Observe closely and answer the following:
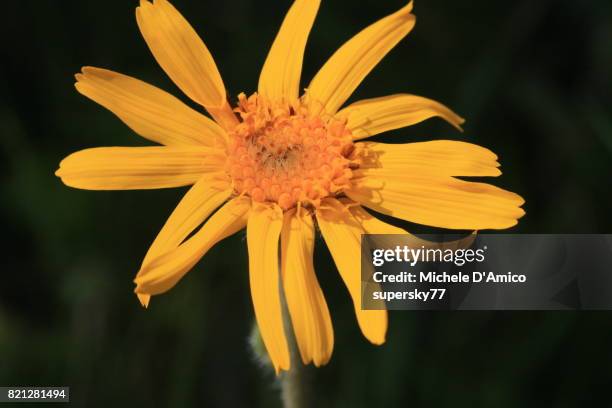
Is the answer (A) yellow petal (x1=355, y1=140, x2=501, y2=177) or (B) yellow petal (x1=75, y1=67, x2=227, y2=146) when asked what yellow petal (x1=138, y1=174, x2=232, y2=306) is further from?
(A) yellow petal (x1=355, y1=140, x2=501, y2=177)

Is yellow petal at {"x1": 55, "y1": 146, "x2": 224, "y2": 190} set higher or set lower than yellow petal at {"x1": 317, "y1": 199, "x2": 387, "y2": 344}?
higher

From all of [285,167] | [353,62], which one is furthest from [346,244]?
[353,62]

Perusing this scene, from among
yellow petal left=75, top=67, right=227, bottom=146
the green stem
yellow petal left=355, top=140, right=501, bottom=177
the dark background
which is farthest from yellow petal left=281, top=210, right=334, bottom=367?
the dark background

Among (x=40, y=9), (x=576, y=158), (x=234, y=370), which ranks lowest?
(x=234, y=370)

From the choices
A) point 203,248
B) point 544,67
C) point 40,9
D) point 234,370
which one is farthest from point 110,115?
point 544,67

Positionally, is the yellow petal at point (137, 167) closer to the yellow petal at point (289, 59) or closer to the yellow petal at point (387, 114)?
the yellow petal at point (289, 59)

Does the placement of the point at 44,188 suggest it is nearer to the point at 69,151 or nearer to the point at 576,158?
the point at 69,151
